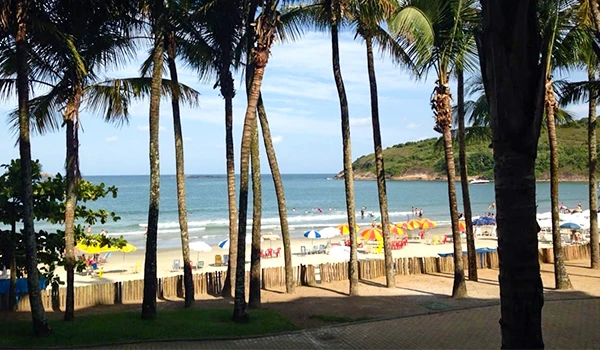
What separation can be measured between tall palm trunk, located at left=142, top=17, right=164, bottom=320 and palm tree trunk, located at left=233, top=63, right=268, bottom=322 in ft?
6.20

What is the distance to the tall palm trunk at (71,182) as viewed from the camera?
1179 cm

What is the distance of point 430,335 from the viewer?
434 inches

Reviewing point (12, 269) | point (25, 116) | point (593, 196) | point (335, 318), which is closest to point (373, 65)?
point (335, 318)

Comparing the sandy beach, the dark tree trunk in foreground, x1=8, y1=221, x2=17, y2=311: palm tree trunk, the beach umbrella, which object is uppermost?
the dark tree trunk in foreground

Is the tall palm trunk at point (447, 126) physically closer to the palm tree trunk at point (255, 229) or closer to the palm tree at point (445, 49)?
the palm tree at point (445, 49)

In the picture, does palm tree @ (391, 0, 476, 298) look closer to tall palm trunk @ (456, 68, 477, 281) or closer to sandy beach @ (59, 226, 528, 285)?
tall palm trunk @ (456, 68, 477, 281)

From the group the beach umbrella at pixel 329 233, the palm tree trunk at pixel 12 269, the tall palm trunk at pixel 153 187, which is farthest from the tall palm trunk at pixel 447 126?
the beach umbrella at pixel 329 233

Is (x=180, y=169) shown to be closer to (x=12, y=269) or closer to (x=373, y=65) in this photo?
(x=12, y=269)

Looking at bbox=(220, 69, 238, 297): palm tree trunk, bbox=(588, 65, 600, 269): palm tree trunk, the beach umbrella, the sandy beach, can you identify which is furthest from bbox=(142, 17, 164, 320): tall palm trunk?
the beach umbrella

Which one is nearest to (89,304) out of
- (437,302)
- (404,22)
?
(437,302)

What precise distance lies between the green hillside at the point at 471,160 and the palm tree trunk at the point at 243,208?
69.3 m

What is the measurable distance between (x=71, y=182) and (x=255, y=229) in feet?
16.5

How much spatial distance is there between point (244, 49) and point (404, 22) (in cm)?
464

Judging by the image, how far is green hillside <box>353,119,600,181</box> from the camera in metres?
110
